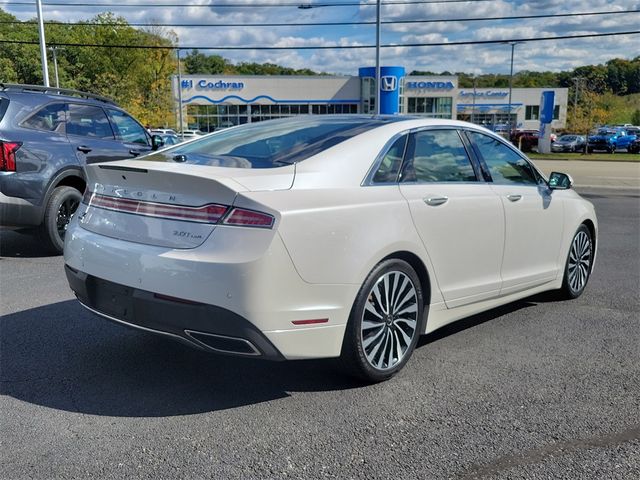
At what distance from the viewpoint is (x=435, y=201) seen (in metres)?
4.05

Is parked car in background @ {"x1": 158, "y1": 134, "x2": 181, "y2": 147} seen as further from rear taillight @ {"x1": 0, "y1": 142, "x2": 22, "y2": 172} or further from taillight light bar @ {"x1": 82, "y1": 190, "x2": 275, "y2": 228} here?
taillight light bar @ {"x1": 82, "y1": 190, "x2": 275, "y2": 228}

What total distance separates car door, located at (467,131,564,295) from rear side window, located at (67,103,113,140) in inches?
205

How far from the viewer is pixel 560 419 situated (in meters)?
3.37

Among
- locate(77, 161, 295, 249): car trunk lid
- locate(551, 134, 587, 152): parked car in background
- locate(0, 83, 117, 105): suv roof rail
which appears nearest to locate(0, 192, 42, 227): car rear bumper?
locate(0, 83, 117, 105): suv roof rail

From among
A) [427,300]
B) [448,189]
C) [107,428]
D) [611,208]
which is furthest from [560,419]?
[611,208]

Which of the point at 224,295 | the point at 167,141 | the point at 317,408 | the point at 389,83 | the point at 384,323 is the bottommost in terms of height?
the point at 317,408

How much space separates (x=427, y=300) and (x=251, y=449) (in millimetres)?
1607

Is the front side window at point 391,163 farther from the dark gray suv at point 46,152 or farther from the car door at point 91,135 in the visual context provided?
the car door at point 91,135

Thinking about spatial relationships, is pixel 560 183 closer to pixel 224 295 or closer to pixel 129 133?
pixel 224 295

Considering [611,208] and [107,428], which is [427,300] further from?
[611,208]

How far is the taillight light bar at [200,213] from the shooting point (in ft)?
10.3

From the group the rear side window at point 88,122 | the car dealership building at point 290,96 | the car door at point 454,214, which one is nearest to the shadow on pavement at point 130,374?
the car door at point 454,214

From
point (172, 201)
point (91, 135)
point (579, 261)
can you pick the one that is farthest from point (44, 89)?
point (579, 261)

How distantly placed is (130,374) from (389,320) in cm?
167
